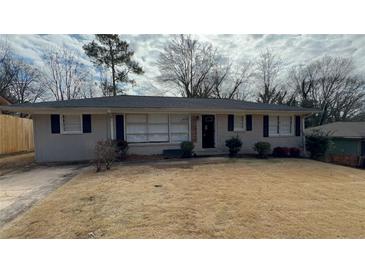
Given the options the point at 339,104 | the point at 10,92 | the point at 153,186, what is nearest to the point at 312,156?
the point at 153,186

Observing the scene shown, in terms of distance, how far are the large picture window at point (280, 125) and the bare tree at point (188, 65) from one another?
14.5 metres

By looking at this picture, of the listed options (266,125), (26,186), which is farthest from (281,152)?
(26,186)

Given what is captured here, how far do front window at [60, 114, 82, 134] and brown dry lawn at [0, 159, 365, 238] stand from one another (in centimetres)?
381

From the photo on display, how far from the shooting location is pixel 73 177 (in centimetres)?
662

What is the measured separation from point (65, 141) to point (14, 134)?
705cm

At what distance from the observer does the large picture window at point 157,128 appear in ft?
34.5

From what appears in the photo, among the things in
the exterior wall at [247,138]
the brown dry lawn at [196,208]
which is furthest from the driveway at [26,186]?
the exterior wall at [247,138]

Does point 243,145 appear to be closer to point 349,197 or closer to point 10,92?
point 349,197

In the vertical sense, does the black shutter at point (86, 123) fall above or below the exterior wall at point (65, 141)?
above

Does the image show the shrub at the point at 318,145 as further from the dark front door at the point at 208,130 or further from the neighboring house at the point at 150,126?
the dark front door at the point at 208,130

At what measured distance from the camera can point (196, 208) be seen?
3979mm

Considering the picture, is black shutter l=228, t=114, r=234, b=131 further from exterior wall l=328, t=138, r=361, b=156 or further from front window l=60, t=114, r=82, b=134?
exterior wall l=328, t=138, r=361, b=156

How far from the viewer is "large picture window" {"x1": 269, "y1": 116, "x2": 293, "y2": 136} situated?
12398mm

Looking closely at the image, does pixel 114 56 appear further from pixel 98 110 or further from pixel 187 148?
pixel 187 148
